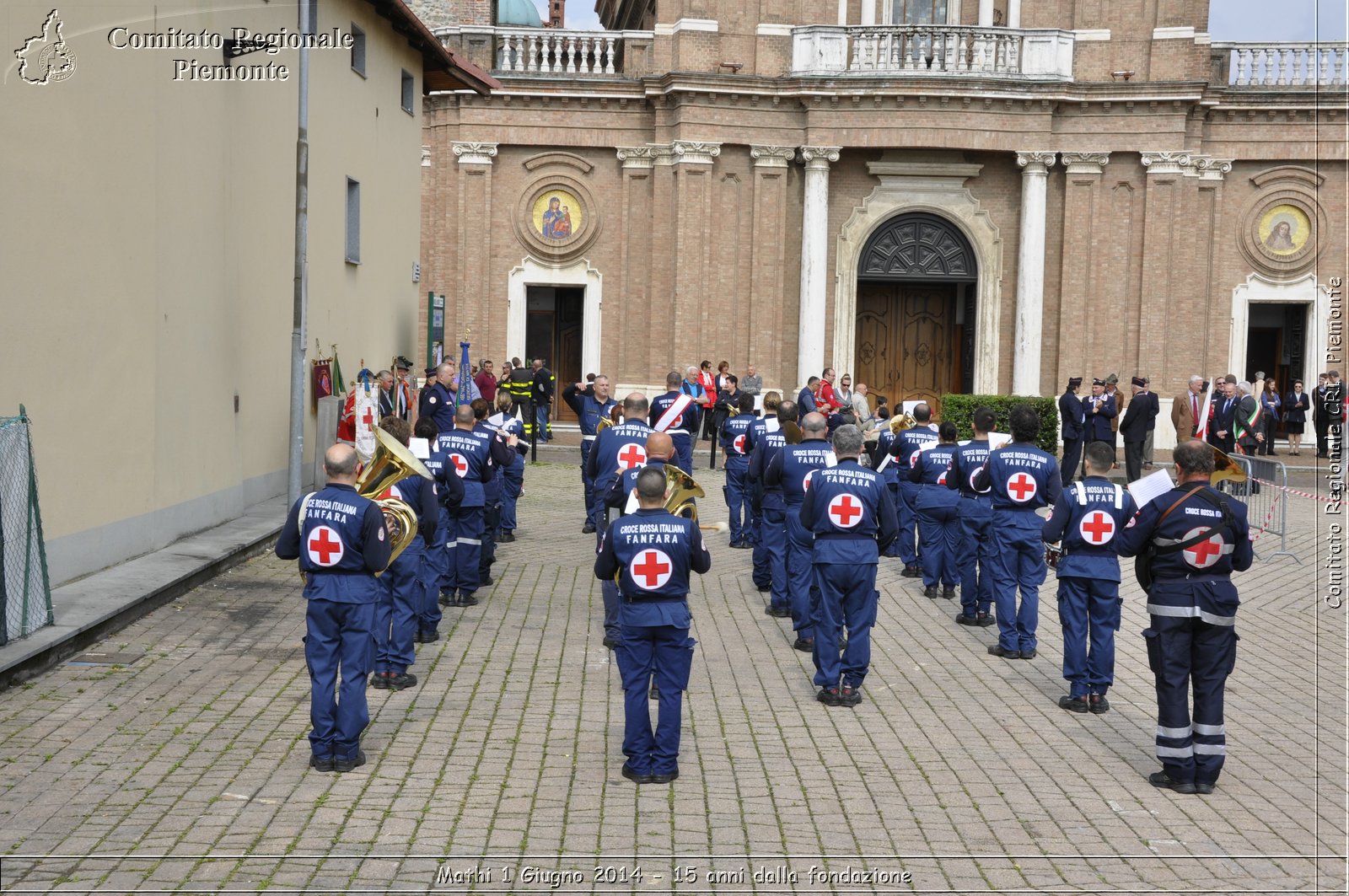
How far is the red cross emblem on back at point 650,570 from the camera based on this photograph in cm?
786

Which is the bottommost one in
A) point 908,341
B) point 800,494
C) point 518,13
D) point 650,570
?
point 650,570

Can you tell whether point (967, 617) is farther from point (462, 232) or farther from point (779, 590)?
point (462, 232)

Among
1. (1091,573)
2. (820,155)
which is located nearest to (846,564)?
(1091,573)

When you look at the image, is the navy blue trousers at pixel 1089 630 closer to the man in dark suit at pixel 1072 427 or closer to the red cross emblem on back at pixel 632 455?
the red cross emblem on back at pixel 632 455

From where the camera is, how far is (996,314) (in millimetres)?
30219

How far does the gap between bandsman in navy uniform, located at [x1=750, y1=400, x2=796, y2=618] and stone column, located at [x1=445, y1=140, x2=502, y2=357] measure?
18.2 m

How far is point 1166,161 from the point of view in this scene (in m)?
29.2

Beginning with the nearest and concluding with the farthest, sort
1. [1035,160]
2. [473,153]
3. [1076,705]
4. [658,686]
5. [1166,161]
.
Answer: [658,686] → [1076,705] → [1166,161] → [1035,160] → [473,153]

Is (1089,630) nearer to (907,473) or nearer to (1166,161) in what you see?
(907,473)

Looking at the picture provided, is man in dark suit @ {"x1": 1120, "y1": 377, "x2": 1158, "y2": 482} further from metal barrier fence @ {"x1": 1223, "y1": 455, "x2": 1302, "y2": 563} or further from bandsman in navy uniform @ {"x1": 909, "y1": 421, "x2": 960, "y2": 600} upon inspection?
bandsman in navy uniform @ {"x1": 909, "y1": 421, "x2": 960, "y2": 600}

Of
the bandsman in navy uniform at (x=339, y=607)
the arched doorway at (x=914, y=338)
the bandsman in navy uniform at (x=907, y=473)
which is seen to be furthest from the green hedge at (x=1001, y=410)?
the bandsman in navy uniform at (x=339, y=607)

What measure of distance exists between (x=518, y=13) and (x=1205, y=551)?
108ft

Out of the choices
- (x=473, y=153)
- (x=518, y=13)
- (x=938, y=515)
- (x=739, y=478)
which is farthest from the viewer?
(x=518, y=13)

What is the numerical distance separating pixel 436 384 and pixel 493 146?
11768 millimetres
